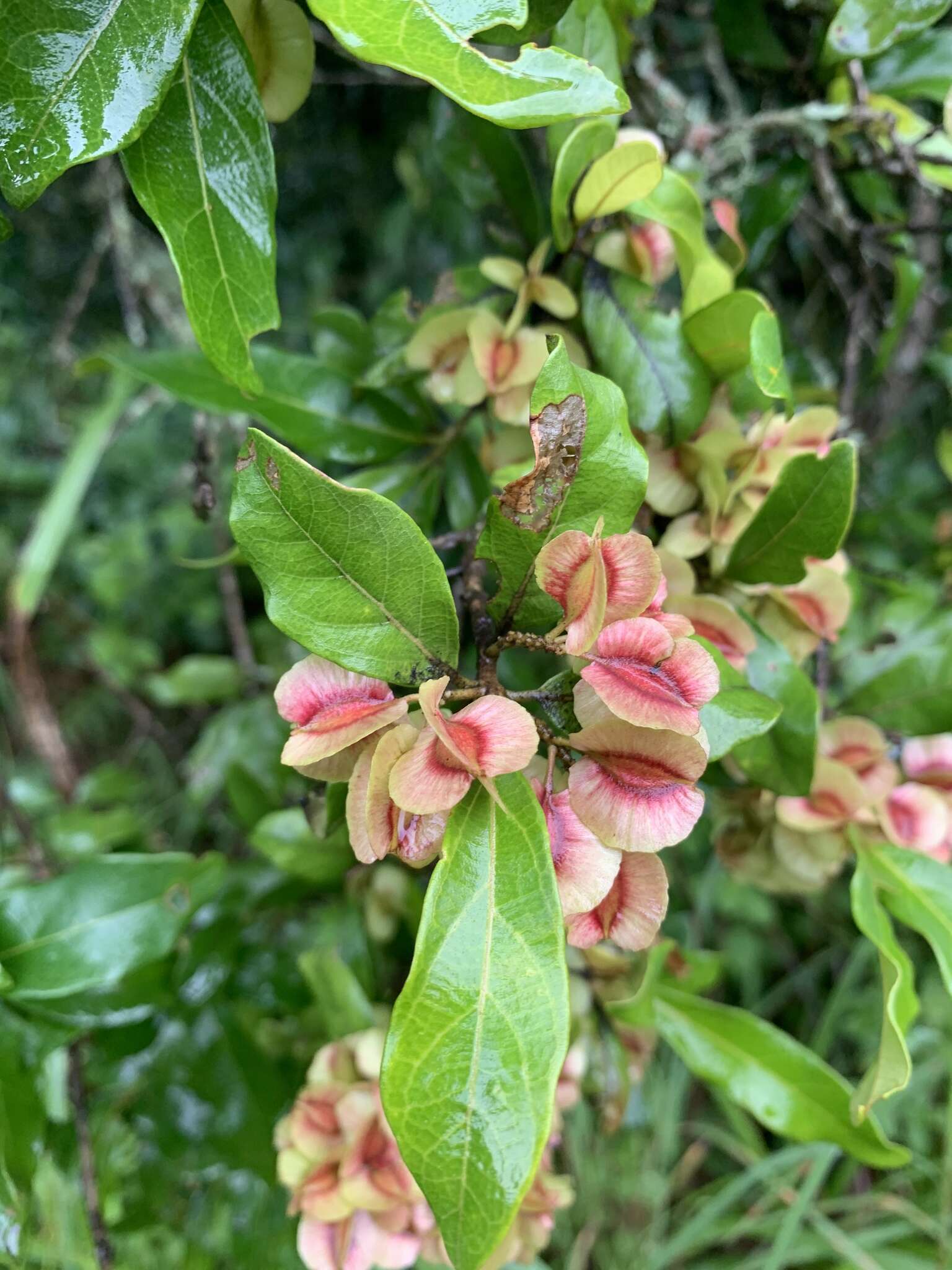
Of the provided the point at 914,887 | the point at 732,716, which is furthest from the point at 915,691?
the point at 732,716

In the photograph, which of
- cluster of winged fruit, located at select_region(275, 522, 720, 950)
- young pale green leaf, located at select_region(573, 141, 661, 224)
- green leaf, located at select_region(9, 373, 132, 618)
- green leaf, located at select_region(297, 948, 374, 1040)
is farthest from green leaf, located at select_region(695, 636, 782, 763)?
green leaf, located at select_region(9, 373, 132, 618)

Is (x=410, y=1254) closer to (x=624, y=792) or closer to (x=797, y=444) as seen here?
(x=624, y=792)

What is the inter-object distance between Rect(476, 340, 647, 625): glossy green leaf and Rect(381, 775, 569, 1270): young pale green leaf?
13cm

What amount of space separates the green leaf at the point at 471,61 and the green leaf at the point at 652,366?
7.3 inches

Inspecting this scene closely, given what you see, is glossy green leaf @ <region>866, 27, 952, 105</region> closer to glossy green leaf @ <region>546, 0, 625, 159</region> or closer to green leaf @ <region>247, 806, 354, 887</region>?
glossy green leaf @ <region>546, 0, 625, 159</region>

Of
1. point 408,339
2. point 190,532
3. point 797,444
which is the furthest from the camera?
point 190,532

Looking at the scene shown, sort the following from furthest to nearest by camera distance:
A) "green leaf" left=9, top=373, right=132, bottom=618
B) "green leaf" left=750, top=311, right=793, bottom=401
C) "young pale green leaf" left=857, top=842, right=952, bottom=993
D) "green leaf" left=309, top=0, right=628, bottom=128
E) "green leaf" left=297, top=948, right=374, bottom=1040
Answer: "green leaf" left=9, top=373, right=132, bottom=618
"green leaf" left=297, top=948, right=374, bottom=1040
"young pale green leaf" left=857, top=842, right=952, bottom=993
"green leaf" left=750, top=311, right=793, bottom=401
"green leaf" left=309, top=0, right=628, bottom=128

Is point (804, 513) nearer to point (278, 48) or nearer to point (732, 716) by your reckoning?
point (732, 716)

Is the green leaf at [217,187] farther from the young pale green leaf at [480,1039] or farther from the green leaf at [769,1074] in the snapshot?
the green leaf at [769,1074]

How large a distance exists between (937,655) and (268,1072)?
70 centimetres

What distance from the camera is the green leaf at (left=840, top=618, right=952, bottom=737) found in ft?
2.09

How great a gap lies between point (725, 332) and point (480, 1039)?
42 cm

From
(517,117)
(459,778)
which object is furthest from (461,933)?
(517,117)

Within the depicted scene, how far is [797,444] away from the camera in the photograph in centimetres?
56
